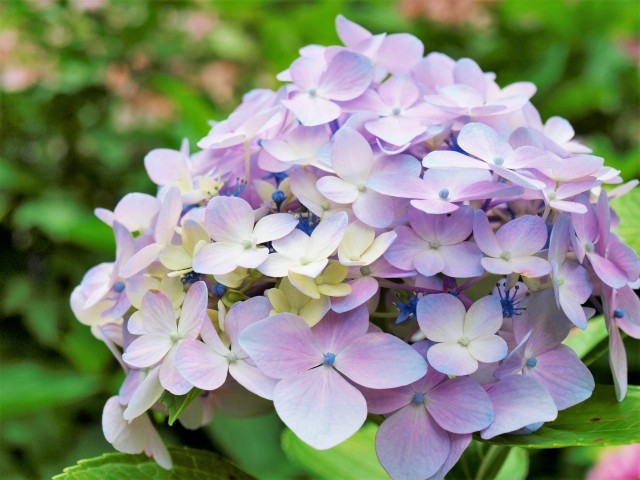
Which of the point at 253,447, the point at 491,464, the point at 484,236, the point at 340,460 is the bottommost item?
the point at 253,447

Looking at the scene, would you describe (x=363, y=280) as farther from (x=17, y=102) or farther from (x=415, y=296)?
(x=17, y=102)

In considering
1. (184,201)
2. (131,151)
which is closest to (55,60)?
(131,151)

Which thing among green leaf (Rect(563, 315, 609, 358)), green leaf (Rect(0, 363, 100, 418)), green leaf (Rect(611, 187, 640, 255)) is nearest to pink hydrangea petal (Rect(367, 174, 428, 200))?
green leaf (Rect(611, 187, 640, 255))

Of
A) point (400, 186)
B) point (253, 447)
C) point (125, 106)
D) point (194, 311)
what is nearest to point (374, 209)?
point (400, 186)

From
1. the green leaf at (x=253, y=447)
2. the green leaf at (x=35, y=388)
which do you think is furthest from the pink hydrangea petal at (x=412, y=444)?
the green leaf at (x=253, y=447)

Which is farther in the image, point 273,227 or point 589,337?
point 589,337

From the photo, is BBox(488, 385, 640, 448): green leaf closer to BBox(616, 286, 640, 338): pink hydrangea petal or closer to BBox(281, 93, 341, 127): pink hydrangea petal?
BBox(616, 286, 640, 338): pink hydrangea petal

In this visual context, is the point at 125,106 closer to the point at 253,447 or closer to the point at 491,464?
the point at 253,447
